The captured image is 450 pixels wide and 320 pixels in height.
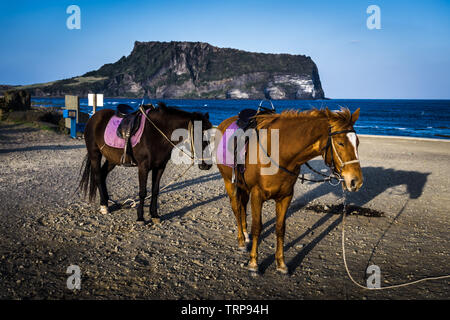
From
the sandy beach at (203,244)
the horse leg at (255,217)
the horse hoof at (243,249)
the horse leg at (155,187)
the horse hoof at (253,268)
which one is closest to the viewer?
the sandy beach at (203,244)

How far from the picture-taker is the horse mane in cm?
353

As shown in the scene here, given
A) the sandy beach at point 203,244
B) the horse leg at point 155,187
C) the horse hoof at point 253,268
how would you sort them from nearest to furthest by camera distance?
1. the sandy beach at point 203,244
2. the horse hoof at point 253,268
3. the horse leg at point 155,187

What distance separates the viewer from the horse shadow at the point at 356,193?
16.3 ft

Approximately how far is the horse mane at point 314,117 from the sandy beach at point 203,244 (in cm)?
214

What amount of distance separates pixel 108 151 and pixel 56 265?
264 centimetres

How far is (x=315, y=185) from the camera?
9.42 m

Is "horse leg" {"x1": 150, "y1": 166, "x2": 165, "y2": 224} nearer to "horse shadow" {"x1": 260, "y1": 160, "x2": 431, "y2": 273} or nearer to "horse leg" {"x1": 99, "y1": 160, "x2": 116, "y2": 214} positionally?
"horse leg" {"x1": 99, "y1": 160, "x2": 116, "y2": 214}

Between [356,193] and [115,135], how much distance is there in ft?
22.0

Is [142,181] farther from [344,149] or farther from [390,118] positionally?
[390,118]

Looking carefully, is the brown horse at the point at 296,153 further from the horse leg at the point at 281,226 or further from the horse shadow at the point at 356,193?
the horse shadow at the point at 356,193

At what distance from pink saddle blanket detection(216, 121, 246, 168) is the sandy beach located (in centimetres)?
149

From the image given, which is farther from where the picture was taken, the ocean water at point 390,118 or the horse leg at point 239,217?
the ocean water at point 390,118

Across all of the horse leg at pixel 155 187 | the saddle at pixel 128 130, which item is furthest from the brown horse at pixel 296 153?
the saddle at pixel 128 130
